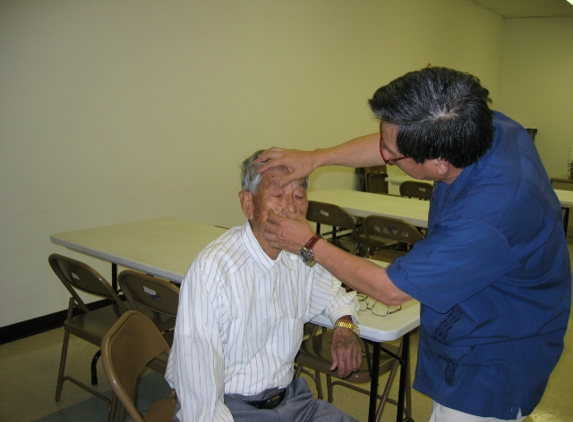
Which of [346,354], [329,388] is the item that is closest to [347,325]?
[346,354]

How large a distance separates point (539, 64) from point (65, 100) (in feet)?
27.2

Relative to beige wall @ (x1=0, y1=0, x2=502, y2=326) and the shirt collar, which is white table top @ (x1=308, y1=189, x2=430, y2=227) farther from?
the shirt collar

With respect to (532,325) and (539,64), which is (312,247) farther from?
(539,64)

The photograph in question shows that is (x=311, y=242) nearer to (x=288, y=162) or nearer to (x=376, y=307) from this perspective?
(x=288, y=162)

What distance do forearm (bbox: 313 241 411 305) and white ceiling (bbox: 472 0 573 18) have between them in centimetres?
813

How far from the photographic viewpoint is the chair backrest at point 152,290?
7.36ft

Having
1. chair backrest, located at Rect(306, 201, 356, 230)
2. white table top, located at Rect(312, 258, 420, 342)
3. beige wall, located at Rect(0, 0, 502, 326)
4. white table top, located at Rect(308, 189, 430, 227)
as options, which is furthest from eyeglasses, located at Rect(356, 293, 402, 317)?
beige wall, located at Rect(0, 0, 502, 326)

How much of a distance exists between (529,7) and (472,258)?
28.7 ft

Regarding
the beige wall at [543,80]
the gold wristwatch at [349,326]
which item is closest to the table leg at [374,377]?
the gold wristwatch at [349,326]

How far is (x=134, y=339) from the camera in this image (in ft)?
5.82

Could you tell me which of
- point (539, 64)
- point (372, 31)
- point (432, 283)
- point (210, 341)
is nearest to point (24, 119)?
point (210, 341)

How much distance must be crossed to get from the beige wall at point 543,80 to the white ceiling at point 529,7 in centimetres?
27

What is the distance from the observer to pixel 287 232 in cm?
151

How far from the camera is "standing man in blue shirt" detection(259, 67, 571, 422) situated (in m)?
1.24
